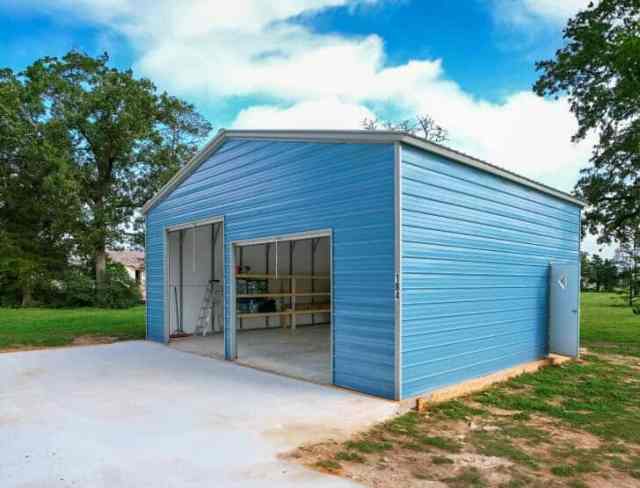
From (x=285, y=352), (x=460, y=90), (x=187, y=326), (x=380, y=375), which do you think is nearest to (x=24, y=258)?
(x=187, y=326)

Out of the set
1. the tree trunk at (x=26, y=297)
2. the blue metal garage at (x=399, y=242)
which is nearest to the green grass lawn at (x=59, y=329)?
the blue metal garage at (x=399, y=242)

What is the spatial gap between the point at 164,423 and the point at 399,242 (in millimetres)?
3201

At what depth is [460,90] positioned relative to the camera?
14.2m

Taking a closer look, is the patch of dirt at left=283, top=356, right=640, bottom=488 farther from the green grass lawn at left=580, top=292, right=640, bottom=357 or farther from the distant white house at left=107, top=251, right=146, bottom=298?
the distant white house at left=107, top=251, right=146, bottom=298

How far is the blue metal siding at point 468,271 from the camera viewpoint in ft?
18.6

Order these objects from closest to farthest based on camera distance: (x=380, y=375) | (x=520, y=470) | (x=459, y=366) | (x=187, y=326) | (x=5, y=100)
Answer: (x=520, y=470)
(x=380, y=375)
(x=459, y=366)
(x=187, y=326)
(x=5, y=100)

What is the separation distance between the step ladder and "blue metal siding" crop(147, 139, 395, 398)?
396 centimetres

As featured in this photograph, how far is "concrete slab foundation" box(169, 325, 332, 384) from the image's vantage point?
7340 mm

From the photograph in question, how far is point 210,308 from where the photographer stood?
12.1 m

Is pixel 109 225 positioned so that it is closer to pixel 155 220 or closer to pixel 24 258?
pixel 24 258

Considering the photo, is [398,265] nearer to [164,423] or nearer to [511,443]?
[511,443]

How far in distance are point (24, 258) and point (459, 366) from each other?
22.3 metres

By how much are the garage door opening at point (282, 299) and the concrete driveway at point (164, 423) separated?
8.16 ft

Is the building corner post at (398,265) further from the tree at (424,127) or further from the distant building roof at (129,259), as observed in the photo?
the distant building roof at (129,259)
